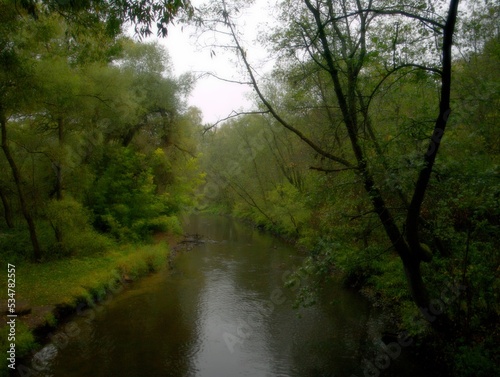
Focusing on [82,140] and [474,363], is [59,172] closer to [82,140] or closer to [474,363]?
[82,140]

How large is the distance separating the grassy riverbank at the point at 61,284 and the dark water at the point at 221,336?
514 mm

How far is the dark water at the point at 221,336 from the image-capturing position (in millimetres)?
7586

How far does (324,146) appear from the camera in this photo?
8.01 m

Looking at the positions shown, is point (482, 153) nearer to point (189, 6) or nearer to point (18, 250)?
point (189, 6)

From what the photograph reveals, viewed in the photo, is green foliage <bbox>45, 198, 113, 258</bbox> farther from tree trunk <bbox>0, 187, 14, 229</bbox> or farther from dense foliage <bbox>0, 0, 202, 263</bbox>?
tree trunk <bbox>0, 187, 14, 229</bbox>

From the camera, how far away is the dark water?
24.9ft

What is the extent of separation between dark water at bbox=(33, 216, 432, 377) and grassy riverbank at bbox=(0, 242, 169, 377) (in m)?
0.51

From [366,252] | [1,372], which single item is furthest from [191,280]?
[366,252]

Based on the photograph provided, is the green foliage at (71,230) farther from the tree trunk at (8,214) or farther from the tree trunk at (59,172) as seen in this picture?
the tree trunk at (8,214)

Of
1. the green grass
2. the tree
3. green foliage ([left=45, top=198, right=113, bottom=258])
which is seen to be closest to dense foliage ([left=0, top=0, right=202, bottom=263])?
green foliage ([left=45, top=198, right=113, bottom=258])

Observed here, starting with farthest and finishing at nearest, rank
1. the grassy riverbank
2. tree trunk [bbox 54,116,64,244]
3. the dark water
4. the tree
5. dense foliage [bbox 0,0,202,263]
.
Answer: tree trunk [bbox 54,116,64,244] < dense foliage [bbox 0,0,202,263] < the grassy riverbank < the dark water < the tree

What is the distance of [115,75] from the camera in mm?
14977

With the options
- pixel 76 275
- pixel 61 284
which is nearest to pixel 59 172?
pixel 76 275

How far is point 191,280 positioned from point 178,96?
1220 centimetres
